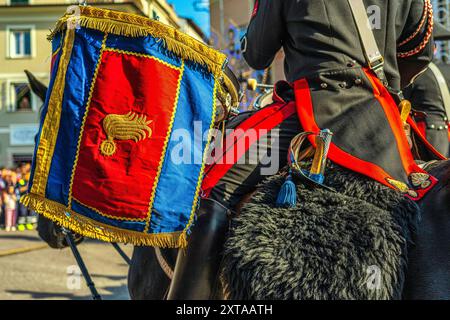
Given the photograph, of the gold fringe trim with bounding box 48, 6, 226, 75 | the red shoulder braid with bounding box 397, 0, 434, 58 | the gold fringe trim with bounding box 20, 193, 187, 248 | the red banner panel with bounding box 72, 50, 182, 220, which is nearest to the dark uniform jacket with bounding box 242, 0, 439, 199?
the red shoulder braid with bounding box 397, 0, 434, 58

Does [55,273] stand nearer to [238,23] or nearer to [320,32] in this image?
[238,23]

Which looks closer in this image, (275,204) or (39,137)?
(275,204)

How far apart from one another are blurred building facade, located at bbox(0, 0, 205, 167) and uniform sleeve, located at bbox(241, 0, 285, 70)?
24311mm

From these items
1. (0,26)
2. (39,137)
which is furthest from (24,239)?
(0,26)

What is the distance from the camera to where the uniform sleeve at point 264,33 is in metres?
2.10

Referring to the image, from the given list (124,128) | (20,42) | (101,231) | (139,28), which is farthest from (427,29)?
(20,42)

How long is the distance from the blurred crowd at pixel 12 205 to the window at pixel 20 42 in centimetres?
1360

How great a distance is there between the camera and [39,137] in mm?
2070

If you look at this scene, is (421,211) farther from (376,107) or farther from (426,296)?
(376,107)

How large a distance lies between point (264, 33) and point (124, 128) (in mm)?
668

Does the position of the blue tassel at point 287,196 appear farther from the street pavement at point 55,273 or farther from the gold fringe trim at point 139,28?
the street pavement at point 55,273

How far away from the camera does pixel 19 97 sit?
2616cm

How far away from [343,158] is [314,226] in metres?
0.29

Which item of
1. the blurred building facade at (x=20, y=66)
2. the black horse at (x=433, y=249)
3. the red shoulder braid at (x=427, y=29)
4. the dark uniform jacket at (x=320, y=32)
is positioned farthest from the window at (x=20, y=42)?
the black horse at (x=433, y=249)
